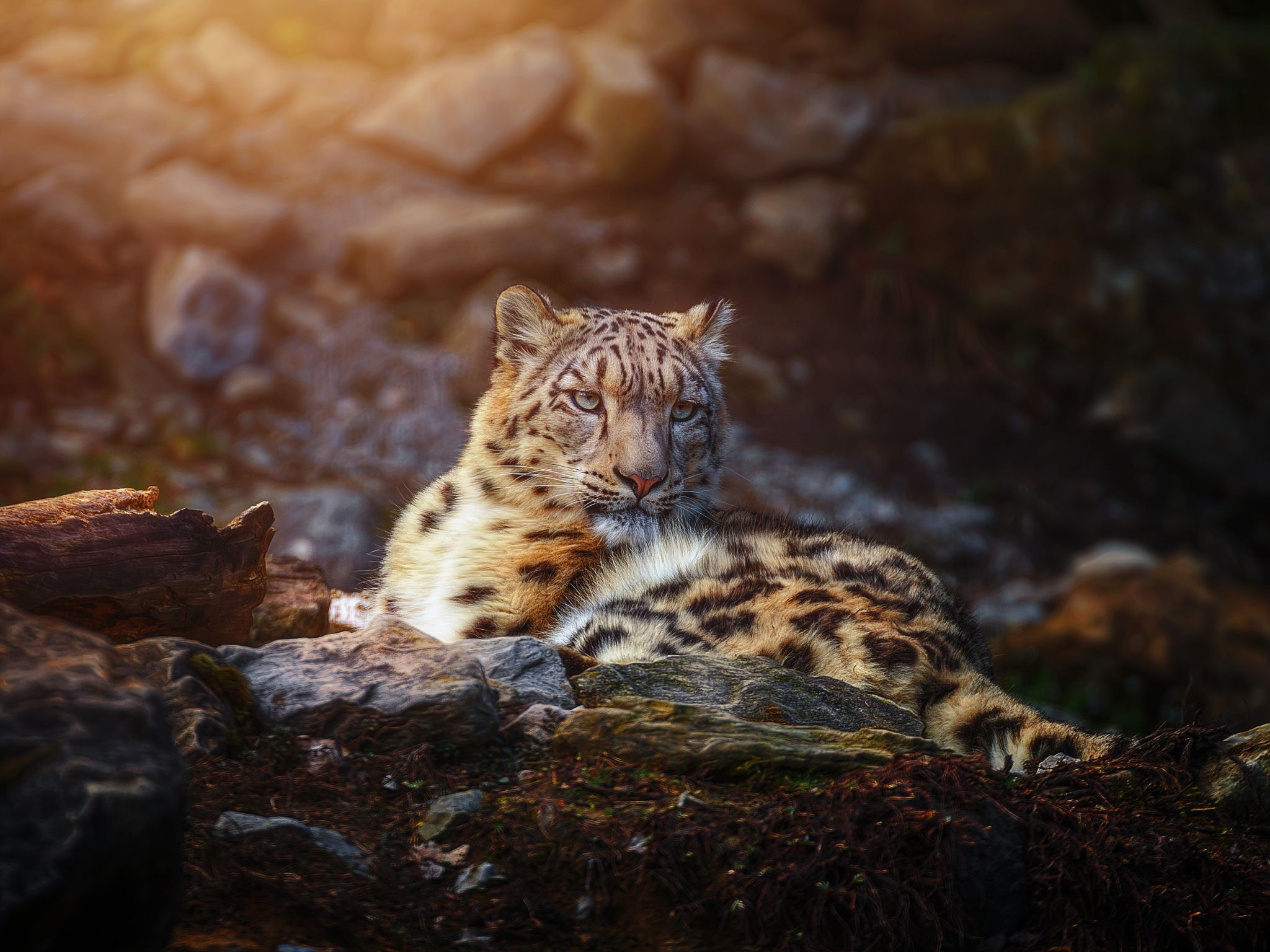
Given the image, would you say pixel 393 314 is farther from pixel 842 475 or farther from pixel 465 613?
pixel 465 613

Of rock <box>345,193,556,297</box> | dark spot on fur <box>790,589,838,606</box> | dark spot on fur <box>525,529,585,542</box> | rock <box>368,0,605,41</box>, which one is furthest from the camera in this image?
rock <box>368,0,605,41</box>

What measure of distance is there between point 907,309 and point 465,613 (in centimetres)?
1220

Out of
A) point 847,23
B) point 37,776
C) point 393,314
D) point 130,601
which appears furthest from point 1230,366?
point 37,776

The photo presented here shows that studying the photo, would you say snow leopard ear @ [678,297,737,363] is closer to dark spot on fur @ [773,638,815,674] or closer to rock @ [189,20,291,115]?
dark spot on fur @ [773,638,815,674]

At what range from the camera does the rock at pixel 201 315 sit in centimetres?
1384

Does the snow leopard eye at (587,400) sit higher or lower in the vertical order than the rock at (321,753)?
higher

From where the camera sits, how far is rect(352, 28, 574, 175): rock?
53.1 ft

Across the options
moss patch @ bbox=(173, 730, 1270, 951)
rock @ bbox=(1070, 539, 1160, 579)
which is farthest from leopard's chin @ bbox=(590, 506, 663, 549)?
rock @ bbox=(1070, 539, 1160, 579)

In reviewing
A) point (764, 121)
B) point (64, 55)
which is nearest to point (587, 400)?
point (764, 121)

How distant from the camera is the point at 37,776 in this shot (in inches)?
98.9

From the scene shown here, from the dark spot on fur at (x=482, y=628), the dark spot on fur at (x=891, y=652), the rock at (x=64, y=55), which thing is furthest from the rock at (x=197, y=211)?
the dark spot on fur at (x=891, y=652)

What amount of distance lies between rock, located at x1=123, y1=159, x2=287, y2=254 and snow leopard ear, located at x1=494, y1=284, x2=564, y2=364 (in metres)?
10.3

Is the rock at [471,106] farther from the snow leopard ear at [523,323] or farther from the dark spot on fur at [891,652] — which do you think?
the dark spot on fur at [891,652]

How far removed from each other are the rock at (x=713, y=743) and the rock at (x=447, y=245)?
37.7 ft
